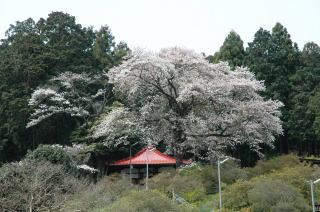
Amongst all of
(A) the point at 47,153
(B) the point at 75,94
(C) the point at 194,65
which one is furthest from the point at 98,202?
(B) the point at 75,94

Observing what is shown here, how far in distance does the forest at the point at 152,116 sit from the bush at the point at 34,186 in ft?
0.15

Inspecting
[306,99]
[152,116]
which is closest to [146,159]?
[152,116]

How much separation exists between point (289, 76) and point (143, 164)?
11.9 meters

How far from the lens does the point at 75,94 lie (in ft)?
72.9

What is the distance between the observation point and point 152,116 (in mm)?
17609

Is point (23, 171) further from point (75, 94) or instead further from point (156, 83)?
point (75, 94)

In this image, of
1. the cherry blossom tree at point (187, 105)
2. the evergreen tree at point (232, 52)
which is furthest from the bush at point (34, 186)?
the evergreen tree at point (232, 52)

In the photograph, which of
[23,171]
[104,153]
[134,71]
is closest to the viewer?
[23,171]

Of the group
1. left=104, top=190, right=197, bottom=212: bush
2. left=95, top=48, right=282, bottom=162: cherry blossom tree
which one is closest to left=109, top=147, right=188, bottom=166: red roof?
left=95, top=48, right=282, bottom=162: cherry blossom tree

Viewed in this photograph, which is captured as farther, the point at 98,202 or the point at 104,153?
the point at 104,153

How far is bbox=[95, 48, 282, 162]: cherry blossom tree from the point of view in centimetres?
1712

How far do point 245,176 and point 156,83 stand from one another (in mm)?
5881

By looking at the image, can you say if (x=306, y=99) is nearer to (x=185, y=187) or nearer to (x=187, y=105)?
(x=187, y=105)

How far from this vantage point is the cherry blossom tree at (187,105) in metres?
17.1
